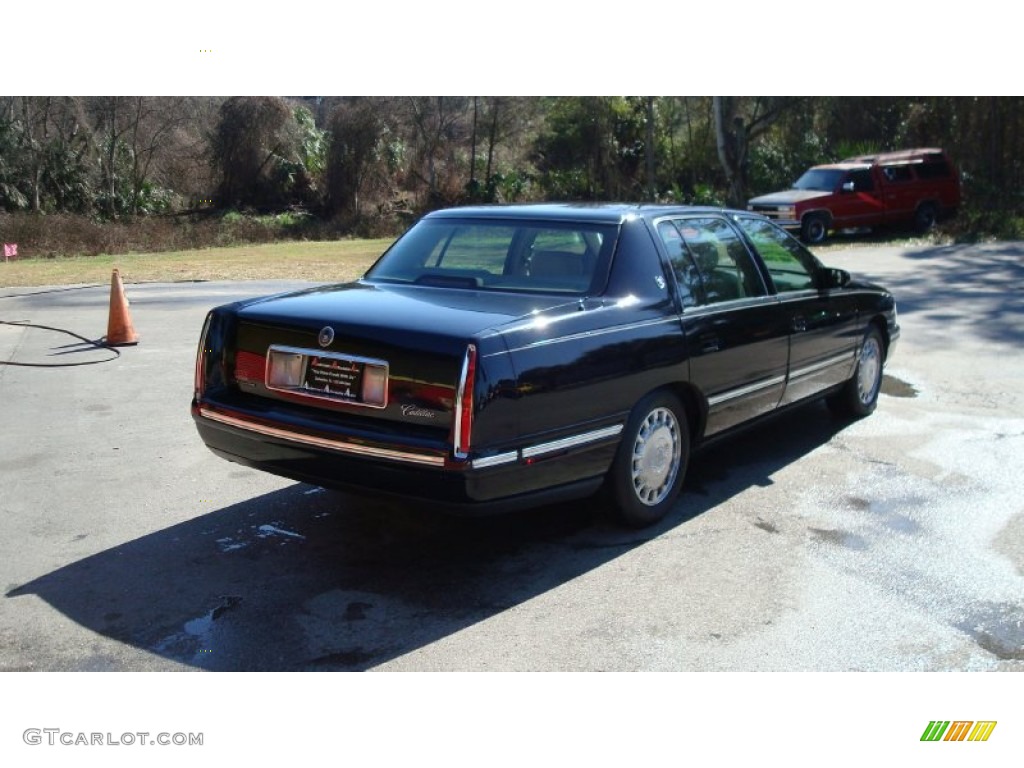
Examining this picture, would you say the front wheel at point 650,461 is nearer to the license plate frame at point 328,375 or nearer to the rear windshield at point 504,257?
the rear windshield at point 504,257

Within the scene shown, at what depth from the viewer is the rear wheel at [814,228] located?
76.2 feet

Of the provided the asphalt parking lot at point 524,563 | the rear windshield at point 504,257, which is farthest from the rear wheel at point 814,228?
the rear windshield at point 504,257

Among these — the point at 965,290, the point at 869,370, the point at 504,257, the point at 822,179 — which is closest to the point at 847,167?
the point at 822,179

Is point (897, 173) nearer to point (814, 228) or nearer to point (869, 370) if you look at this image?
point (814, 228)

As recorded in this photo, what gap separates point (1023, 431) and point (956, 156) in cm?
2567

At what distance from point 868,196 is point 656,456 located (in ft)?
67.2

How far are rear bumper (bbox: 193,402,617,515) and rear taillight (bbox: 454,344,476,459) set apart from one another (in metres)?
0.07

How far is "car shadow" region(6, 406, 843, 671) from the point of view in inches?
162

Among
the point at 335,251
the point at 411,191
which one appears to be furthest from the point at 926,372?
the point at 411,191
